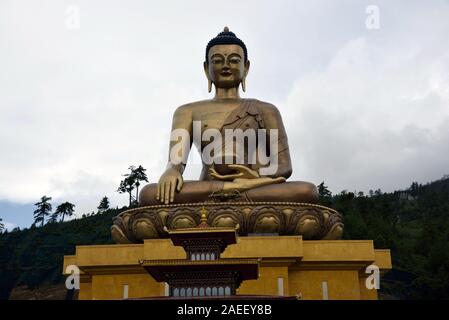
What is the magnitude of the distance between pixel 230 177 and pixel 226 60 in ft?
9.63

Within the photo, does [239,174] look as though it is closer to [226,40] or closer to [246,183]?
[246,183]

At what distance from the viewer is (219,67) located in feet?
38.3

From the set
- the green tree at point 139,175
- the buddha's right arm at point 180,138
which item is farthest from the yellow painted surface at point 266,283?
the green tree at point 139,175

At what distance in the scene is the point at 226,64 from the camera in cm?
1160

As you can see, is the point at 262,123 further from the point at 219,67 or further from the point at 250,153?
the point at 219,67

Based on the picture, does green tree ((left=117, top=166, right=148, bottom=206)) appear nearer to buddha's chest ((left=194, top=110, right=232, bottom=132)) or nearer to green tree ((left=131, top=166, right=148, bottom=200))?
green tree ((left=131, top=166, right=148, bottom=200))

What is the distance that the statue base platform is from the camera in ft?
28.2

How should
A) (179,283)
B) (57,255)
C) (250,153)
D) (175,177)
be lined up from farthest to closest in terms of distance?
(57,255) < (250,153) < (175,177) < (179,283)

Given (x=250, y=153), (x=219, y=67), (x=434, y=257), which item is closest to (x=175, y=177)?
(x=250, y=153)

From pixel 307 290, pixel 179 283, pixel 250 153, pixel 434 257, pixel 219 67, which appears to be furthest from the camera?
pixel 434 257

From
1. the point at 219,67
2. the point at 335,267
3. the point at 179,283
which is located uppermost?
the point at 219,67

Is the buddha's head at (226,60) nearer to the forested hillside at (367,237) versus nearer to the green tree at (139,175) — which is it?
the forested hillside at (367,237)
